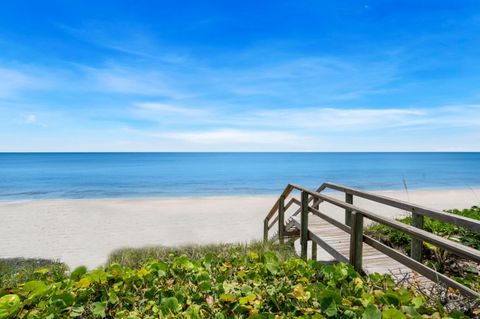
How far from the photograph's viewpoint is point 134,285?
1.96m

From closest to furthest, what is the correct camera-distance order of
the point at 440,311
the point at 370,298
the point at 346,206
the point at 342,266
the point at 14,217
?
the point at 440,311 < the point at 370,298 < the point at 342,266 < the point at 346,206 < the point at 14,217

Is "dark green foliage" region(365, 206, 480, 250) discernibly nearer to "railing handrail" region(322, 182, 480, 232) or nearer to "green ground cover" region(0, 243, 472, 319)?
"railing handrail" region(322, 182, 480, 232)

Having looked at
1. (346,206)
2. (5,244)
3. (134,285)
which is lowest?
(5,244)

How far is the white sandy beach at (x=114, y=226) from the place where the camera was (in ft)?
30.2

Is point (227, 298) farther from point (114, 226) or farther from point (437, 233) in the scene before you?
point (114, 226)

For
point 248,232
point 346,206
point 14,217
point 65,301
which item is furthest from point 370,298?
point 14,217

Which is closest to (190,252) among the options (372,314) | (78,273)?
(78,273)

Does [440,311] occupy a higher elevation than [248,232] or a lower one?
higher

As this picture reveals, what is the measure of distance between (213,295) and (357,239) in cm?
236

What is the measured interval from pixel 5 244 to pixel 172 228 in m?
5.79

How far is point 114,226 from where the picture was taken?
12.0 m

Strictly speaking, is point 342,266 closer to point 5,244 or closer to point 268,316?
point 268,316

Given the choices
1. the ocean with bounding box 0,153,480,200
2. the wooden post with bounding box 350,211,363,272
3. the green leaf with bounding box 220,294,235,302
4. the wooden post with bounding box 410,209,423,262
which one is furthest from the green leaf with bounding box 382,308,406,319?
the ocean with bounding box 0,153,480,200

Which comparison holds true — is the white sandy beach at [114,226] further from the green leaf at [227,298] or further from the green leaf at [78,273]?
the green leaf at [227,298]
